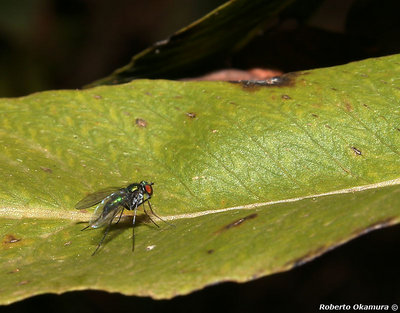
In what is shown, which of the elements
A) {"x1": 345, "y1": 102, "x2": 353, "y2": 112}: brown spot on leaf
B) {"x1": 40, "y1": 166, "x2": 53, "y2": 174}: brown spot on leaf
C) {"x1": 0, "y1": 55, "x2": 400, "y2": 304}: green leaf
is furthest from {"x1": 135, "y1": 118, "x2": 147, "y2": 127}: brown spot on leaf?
{"x1": 345, "y1": 102, "x2": 353, "y2": 112}: brown spot on leaf

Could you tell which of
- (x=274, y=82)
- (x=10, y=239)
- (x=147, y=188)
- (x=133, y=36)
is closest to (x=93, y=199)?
(x=147, y=188)

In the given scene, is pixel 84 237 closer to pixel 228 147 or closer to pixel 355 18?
pixel 228 147

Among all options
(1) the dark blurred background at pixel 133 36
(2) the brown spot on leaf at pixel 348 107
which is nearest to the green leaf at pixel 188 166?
(2) the brown spot on leaf at pixel 348 107

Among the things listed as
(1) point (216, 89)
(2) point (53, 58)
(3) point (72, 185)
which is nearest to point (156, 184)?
(3) point (72, 185)

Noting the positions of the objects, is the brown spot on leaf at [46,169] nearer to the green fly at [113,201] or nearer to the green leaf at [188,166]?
the green leaf at [188,166]

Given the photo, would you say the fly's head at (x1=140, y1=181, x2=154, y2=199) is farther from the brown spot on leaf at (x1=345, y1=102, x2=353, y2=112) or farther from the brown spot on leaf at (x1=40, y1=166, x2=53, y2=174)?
the brown spot on leaf at (x1=345, y1=102, x2=353, y2=112)

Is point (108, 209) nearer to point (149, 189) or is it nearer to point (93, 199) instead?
point (93, 199)
